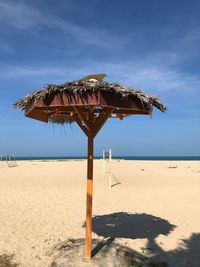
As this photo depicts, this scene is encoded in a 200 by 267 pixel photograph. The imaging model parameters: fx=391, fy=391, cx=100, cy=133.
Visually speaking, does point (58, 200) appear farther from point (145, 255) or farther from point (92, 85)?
point (92, 85)

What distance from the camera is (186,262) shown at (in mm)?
8305

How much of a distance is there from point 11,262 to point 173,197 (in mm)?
10468

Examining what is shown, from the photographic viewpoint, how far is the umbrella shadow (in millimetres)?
10234

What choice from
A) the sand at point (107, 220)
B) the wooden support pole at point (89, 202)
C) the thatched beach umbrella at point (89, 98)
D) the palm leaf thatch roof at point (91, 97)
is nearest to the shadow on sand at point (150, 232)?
the sand at point (107, 220)

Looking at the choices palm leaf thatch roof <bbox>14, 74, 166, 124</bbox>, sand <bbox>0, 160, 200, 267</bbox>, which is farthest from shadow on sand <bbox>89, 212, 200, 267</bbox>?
palm leaf thatch roof <bbox>14, 74, 166, 124</bbox>

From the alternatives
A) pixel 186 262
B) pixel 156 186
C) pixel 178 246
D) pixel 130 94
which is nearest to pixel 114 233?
pixel 178 246

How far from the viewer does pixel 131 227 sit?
11.3 m

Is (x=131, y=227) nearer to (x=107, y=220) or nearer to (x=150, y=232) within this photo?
(x=150, y=232)

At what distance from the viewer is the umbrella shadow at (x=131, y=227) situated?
10234mm

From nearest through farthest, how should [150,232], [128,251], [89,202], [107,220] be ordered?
1. [89,202]
2. [128,251]
3. [150,232]
4. [107,220]

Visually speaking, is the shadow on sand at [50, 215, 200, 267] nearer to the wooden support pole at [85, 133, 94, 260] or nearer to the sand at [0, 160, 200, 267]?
the sand at [0, 160, 200, 267]

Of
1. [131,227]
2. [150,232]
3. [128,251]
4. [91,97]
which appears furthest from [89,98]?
[131,227]

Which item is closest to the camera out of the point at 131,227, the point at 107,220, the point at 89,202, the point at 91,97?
the point at 91,97

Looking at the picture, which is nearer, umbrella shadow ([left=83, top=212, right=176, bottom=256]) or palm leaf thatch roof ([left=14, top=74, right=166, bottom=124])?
palm leaf thatch roof ([left=14, top=74, right=166, bottom=124])
